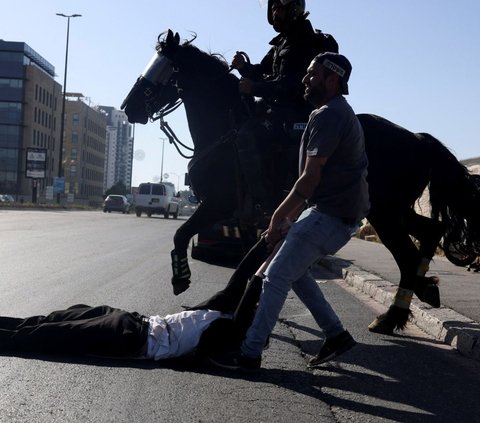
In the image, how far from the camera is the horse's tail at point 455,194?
264 inches

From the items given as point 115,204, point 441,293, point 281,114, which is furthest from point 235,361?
point 115,204

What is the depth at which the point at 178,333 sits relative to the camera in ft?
16.4

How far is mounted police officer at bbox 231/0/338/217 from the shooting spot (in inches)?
244

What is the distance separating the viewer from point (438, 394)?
4.49 m

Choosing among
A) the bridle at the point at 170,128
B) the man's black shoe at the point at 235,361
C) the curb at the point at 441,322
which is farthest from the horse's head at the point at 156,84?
the curb at the point at 441,322

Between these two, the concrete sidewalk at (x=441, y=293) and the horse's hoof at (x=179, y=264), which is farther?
the horse's hoof at (x=179, y=264)

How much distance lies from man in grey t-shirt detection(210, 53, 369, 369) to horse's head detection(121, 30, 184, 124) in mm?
2442

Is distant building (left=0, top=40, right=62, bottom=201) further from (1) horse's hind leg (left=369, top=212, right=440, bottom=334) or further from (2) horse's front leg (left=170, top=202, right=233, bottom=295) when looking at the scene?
(1) horse's hind leg (left=369, top=212, right=440, bottom=334)

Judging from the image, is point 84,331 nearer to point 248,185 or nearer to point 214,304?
point 214,304

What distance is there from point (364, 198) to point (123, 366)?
1906 mm

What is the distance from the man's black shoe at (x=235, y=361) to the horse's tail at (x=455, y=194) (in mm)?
2912

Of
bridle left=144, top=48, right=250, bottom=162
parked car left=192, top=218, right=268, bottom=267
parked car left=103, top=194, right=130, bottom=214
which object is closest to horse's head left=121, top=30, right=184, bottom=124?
bridle left=144, top=48, right=250, bottom=162

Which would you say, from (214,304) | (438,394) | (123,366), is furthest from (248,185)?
(438,394)

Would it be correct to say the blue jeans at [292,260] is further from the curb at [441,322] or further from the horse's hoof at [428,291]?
the horse's hoof at [428,291]
